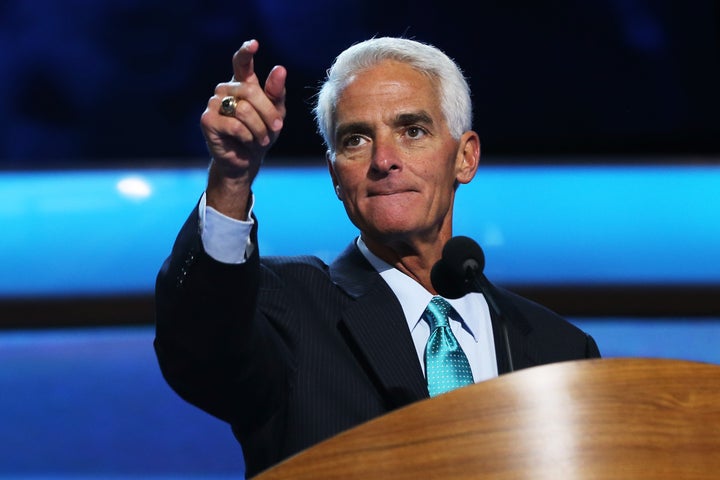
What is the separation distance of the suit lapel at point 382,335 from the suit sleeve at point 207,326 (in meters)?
0.17

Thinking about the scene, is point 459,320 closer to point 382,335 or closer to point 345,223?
point 382,335

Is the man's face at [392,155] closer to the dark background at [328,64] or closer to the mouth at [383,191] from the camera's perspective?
the mouth at [383,191]

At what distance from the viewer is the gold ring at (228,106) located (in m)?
1.04

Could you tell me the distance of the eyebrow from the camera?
158 centimetres

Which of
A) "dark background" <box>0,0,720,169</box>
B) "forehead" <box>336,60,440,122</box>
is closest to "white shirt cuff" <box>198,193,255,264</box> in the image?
"forehead" <box>336,60,440,122</box>

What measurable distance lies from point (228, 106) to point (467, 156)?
795mm

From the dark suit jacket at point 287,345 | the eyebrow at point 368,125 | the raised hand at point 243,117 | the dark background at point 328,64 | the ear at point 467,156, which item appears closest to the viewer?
the raised hand at point 243,117

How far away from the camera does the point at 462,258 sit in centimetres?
116

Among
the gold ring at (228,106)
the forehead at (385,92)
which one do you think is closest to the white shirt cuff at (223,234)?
the gold ring at (228,106)

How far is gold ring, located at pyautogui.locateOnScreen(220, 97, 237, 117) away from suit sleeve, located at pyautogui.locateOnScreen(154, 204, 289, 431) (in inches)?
6.2

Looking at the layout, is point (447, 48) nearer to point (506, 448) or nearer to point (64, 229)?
point (64, 229)

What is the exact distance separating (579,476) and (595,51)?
95.4 inches

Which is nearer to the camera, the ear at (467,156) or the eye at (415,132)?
the eye at (415,132)

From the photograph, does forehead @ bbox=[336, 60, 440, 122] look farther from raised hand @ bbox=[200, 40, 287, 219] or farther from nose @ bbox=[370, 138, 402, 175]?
→ raised hand @ bbox=[200, 40, 287, 219]
